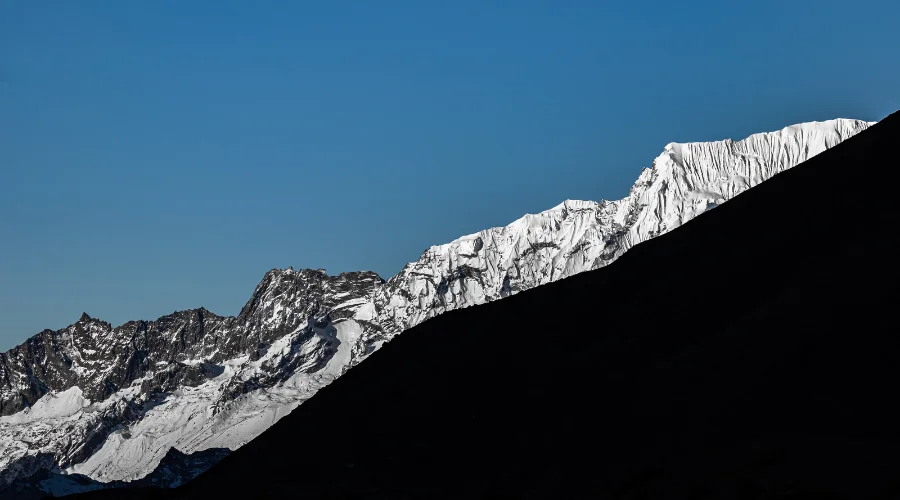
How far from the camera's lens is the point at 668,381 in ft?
298

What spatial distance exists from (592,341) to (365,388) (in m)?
22.0

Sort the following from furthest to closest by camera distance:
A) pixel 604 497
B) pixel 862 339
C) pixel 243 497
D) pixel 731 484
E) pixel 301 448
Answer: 1. pixel 301 448
2. pixel 243 497
3. pixel 862 339
4. pixel 604 497
5. pixel 731 484

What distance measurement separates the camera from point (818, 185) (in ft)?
368

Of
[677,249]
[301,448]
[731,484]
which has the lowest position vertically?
[731,484]

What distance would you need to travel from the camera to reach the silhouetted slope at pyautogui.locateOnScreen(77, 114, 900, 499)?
7025cm

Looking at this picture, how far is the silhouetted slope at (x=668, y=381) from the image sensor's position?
70.2 metres

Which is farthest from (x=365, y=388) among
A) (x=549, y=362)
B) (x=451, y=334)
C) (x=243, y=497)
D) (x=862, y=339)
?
(x=862, y=339)

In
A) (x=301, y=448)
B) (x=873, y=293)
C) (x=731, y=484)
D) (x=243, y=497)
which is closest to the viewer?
(x=731, y=484)

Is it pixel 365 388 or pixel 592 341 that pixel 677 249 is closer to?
pixel 592 341

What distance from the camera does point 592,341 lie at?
359ft

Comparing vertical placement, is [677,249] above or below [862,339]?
above

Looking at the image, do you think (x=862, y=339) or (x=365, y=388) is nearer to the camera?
(x=862, y=339)

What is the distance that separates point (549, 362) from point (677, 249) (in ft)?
63.9

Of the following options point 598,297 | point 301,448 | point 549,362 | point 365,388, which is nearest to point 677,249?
point 598,297
